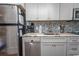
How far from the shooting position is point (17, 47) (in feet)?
8.66

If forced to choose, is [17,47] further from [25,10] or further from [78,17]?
[78,17]

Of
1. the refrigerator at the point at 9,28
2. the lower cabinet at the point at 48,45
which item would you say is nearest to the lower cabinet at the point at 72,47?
the lower cabinet at the point at 48,45

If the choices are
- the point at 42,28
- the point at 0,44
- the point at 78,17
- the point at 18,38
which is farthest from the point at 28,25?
the point at 78,17

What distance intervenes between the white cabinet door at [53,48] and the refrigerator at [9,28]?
2.39 ft

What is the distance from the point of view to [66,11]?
10.9 ft

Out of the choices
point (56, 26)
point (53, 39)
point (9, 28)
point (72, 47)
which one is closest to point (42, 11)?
point (56, 26)

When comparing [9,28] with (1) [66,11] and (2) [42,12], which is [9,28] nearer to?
(2) [42,12]

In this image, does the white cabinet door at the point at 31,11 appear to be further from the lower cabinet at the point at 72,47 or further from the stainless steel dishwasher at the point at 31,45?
the lower cabinet at the point at 72,47

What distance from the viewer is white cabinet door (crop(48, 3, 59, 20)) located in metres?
3.31

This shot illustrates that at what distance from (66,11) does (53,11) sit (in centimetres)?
39

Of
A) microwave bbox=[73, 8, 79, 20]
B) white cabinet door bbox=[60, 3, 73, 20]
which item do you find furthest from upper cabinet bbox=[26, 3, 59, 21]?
microwave bbox=[73, 8, 79, 20]

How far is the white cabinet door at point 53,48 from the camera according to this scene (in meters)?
2.95

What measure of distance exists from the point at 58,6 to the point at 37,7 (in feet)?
2.05

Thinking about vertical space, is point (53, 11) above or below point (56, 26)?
above
